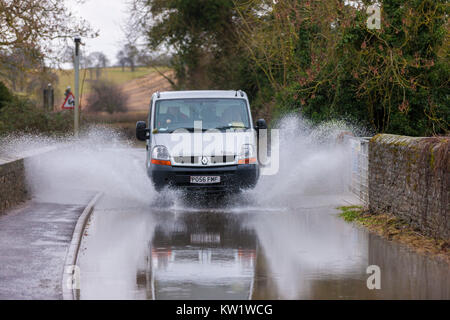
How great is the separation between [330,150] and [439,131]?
375 centimetres

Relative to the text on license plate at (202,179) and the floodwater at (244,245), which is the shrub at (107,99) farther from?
the text on license plate at (202,179)

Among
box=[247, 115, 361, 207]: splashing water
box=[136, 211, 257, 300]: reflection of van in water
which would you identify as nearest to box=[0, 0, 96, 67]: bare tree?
box=[247, 115, 361, 207]: splashing water

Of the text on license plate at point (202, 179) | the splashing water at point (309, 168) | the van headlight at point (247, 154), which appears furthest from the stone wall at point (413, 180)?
the text on license plate at point (202, 179)

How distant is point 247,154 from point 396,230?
4554 mm

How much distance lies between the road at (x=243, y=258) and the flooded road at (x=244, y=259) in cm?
1

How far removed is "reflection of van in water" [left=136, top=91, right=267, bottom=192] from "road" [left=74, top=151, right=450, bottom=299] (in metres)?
0.70

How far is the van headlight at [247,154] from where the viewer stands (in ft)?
50.2

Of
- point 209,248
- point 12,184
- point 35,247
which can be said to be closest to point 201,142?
point 12,184

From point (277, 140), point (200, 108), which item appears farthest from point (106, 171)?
point (200, 108)

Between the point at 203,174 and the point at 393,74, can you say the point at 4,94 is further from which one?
the point at 203,174

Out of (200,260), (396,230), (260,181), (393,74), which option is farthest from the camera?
(393,74)

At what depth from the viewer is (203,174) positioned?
15062 millimetres

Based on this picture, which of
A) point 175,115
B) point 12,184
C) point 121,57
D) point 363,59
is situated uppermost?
point 121,57

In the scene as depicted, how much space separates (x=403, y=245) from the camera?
34.0 feet
